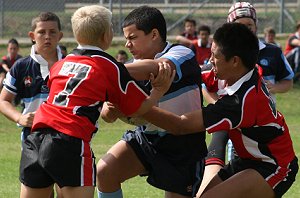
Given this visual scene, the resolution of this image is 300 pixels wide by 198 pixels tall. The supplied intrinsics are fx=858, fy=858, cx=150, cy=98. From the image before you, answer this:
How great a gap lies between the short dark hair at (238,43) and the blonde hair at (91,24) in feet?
2.59

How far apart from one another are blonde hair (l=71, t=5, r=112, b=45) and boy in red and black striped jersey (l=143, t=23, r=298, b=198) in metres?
0.63

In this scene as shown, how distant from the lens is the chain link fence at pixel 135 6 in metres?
21.1

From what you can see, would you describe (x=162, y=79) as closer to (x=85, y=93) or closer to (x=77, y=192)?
(x=85, y=93)

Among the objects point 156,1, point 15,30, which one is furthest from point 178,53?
point 156,1

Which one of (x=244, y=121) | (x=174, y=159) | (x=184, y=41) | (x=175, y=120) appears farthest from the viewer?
(x=184, y=41)

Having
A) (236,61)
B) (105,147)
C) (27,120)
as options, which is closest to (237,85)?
(236,61)

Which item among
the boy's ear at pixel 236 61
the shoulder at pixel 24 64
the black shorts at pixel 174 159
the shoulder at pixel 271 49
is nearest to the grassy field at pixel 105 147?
the shoulder at pixel 271 49

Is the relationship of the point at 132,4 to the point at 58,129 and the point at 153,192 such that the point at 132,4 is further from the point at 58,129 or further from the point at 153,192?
the point at 58,129

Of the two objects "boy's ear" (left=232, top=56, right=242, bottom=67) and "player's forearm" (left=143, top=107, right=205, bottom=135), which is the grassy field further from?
"boy's ear" (left=232, top=56, right=242, bottom=67)

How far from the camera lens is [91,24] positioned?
5.37 metres

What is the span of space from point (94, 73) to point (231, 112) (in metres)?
0.96

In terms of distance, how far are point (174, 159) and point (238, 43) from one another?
39.8 inches

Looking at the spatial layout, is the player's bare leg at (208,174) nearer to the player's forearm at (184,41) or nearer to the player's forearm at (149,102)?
the player's forearm at (149,102)

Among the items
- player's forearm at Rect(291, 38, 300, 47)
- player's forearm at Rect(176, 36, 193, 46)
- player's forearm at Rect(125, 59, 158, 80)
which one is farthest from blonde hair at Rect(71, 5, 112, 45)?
player's forearm at Rect(291, 38, 300, 47)
